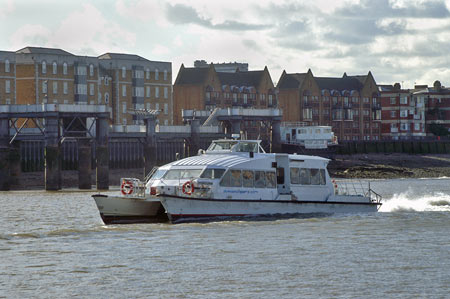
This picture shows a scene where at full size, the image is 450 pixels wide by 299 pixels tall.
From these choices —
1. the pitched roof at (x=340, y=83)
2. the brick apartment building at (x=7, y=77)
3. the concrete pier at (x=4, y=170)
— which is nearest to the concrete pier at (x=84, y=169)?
the concrete pier at (x=4, y=170)

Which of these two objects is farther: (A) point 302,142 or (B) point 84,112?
(A) point 302,142

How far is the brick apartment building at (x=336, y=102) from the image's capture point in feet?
511

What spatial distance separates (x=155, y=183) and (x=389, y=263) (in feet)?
48.1

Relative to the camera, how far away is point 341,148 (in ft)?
437

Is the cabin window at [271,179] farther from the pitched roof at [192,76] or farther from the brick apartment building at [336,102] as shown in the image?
the brick apartment building at [336,102]

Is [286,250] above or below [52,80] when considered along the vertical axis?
below

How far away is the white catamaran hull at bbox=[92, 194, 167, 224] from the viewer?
41375 mm

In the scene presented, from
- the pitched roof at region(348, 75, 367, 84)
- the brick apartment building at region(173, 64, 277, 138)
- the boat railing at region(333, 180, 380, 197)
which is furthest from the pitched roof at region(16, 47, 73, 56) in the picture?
the pitched roof at region(348, 75, 367, 84)

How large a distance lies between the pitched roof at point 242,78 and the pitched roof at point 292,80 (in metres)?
5.59

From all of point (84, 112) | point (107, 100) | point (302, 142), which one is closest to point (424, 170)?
point (302, 142)

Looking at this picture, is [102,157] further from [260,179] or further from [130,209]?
[130,209]

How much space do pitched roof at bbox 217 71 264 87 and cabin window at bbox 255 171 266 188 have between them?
105039 mm

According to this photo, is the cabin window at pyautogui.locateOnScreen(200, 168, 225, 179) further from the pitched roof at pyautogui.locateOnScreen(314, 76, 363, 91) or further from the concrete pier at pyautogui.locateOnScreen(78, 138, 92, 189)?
the pitched roof at pyautogui.locateOnScreen(314, 76, 363, 91)

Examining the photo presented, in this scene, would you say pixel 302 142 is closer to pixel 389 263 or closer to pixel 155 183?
pixel 155 183
